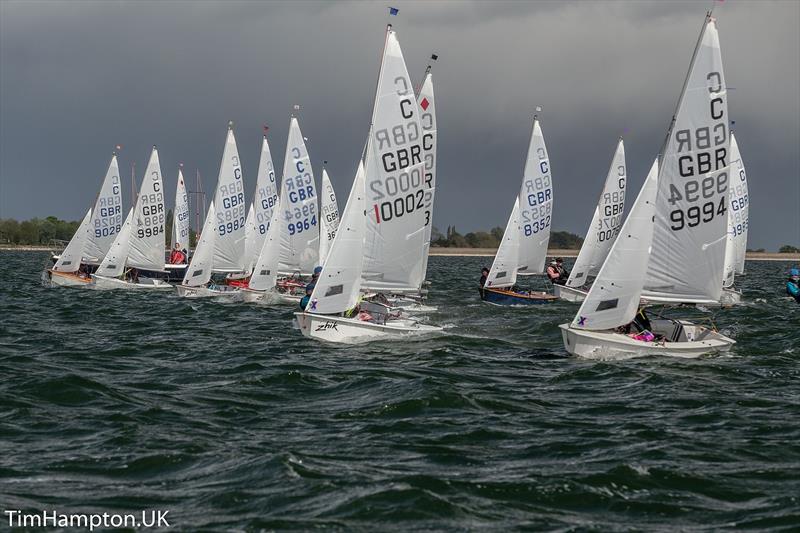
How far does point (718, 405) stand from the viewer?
1498 cm

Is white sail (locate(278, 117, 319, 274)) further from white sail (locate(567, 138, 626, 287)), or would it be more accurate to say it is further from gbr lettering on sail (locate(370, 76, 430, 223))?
gbr lettering on sail (locate(370, 76, 430, 223))

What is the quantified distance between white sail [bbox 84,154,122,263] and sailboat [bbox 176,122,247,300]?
776cm

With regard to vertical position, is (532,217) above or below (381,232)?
above

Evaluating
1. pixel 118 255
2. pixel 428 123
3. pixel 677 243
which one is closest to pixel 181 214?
pixel 118 255

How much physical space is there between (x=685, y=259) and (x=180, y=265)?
35.7 meters

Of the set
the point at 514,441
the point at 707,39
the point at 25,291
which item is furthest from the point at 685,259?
the point at 25,291

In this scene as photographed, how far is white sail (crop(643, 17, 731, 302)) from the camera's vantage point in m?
20.5

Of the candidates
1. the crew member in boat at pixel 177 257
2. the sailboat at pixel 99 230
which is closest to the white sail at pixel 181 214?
the crew member in boat at pixel 177 257

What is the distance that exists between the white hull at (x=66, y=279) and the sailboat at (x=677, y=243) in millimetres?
30324

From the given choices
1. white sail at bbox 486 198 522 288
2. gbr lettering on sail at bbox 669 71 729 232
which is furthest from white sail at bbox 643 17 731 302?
white sail at bbox 486 198 522 288

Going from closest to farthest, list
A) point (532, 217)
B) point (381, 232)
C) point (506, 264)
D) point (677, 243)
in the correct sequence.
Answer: point (677, 243) → point (381, 232) → point (506, 264) → point (532, 217)

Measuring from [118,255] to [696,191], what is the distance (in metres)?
29.7

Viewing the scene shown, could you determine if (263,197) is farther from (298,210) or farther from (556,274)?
(556,274)

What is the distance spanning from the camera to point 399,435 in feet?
41.4
